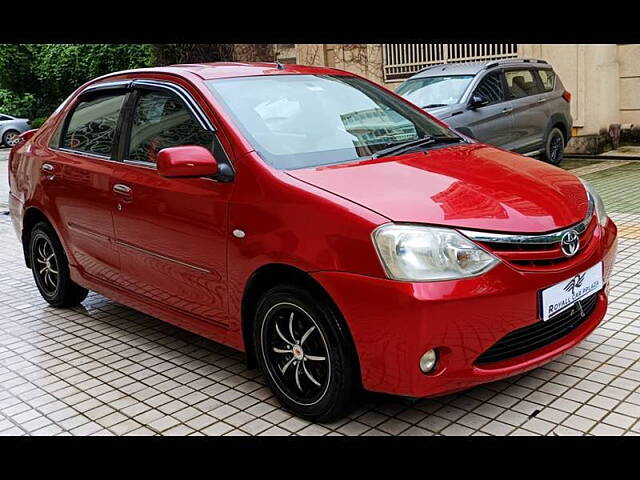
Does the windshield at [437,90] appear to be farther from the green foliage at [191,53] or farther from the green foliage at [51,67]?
the green foliage at [51,67]

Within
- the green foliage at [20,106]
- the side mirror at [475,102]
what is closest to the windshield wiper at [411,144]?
the side mirror at [475,102]

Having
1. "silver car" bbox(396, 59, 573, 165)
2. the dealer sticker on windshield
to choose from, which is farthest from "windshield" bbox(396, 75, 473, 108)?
the dealer sticker on windshield

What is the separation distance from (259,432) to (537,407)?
1301mm

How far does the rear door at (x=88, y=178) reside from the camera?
4.55m

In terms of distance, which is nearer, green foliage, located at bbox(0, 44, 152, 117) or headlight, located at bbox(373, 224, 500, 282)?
headlight, located at bbox(373, 224, 500, 282)

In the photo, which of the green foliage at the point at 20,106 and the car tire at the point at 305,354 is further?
the green foliage at the point at 20,106

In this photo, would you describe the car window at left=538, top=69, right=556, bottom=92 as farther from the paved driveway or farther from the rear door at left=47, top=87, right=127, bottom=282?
the paved driveway

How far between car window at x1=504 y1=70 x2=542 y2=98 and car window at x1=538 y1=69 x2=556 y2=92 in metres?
0.19

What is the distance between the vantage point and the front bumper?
2.91m

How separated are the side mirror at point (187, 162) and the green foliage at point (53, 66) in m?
23.4

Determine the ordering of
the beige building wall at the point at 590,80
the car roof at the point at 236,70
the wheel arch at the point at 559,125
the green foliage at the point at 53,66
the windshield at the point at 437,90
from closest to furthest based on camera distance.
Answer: the car roof at the point at 236,70 → the windshield at the point at 437,90 → the wheel arch at the point at 559,125 → the beige building wall at the point at 590,80 → the green foliage at the point at 53,66

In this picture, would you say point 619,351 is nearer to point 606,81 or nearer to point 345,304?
point 345,304

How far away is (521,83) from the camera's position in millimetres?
10445

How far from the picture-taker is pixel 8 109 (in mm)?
28266
